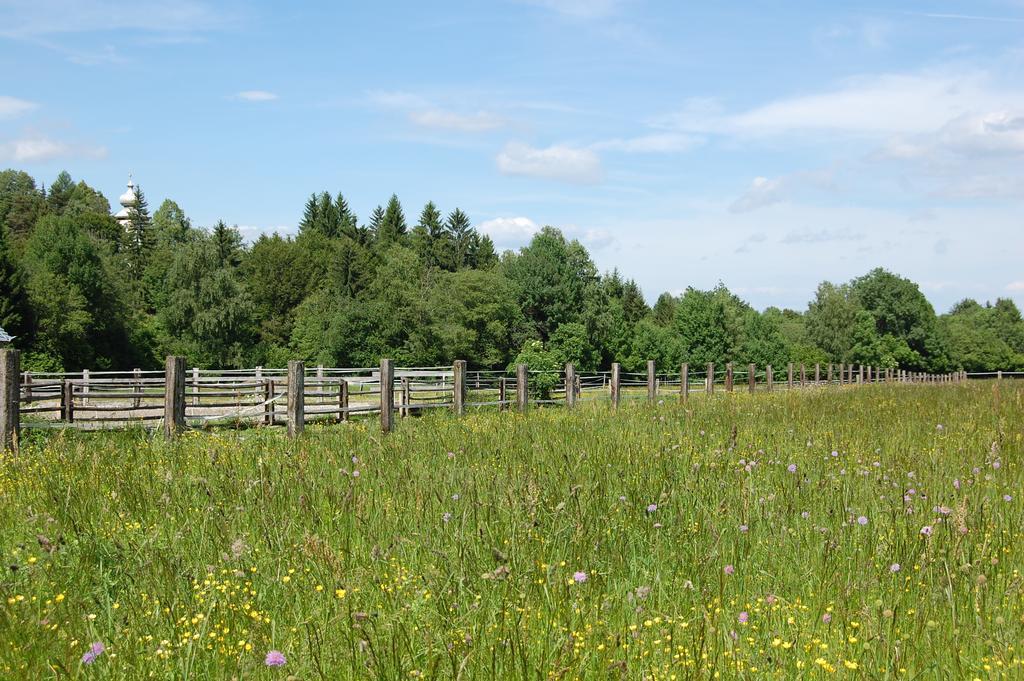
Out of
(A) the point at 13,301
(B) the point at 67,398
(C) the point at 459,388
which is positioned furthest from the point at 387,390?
(A) the point at 13,301

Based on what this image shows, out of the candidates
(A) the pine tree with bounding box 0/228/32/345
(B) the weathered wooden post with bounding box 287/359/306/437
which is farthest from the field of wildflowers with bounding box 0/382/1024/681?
(A) the pine tree with bounding box 0/228/32/345

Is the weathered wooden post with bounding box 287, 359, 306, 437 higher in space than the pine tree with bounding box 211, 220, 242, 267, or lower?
lower

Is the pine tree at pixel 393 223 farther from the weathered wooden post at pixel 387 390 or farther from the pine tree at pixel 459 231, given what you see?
the weathered wooden post at pixel 387 390

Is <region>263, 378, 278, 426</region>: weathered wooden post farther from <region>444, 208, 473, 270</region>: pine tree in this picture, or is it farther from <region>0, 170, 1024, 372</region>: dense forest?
<region>444, 208, 473, 270</region>: pine tree

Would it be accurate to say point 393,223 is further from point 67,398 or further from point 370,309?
point 67,398

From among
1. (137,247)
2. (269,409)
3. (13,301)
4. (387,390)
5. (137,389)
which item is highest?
(137,247)

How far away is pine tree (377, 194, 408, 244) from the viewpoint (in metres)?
106

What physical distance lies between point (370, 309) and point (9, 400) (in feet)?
159

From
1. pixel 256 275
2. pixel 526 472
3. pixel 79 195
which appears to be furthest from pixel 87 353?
pixel 79 195

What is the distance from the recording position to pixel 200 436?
1062cm

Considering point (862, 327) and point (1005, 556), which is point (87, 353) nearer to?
point (1005, 556)

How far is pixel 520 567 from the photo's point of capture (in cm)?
380

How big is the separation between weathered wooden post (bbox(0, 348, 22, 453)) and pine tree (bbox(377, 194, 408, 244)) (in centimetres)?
9550

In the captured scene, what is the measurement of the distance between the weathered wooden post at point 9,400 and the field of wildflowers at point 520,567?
3500mm
